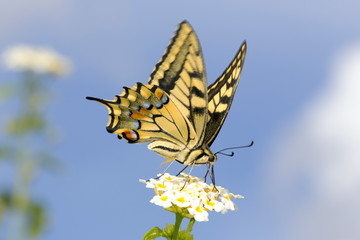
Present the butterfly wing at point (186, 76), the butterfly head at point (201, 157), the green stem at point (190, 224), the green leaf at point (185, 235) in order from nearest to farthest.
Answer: the green leaf at point (185, 235) < the green stem at point (190, 224) < the butterfly head at point (201, 157) < the butterfly wing at point (186, 76)

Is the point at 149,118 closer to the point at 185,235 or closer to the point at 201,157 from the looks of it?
the point at 201,157

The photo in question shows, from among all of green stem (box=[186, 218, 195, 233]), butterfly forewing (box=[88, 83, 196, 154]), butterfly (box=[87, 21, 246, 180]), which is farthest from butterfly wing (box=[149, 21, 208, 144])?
green stem (box=[186, 218, 195, 233])

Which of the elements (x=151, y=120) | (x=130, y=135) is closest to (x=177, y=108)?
(x=151, y=120)

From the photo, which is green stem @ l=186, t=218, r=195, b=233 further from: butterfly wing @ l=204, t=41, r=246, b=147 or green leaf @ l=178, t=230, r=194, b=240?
butterfly wing @ l=204, t=41, r=246, b=147

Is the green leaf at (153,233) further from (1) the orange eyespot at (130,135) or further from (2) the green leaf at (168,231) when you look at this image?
(1) the orange eyespot at (130,135)

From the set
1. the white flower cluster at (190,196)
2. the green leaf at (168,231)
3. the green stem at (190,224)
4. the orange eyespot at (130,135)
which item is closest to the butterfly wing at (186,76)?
the orange eyespot at (130,135)

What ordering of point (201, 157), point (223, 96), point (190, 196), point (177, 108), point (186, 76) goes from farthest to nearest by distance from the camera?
1. point (223, 96)
2. point (186, 76)
3. point (177, 108)
4. point (201, 157)
5. point (190, 196)

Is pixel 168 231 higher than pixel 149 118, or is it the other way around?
pixel 149 118
